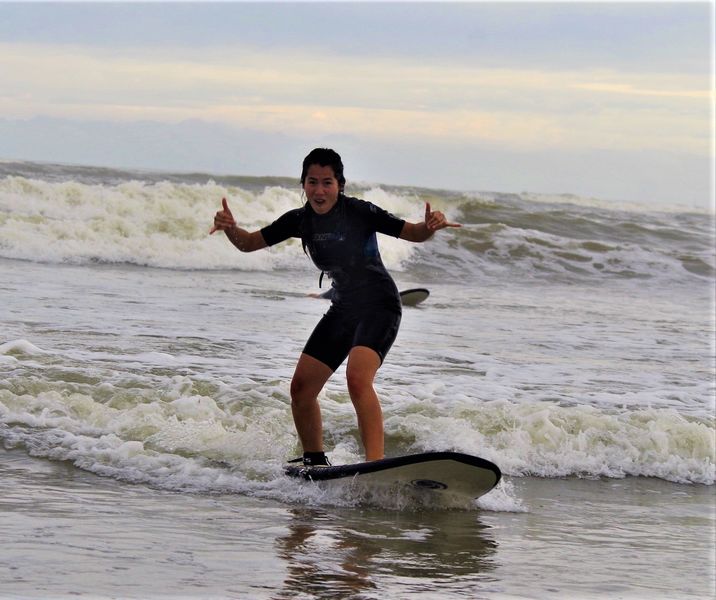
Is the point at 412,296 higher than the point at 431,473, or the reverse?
the point at 412,296

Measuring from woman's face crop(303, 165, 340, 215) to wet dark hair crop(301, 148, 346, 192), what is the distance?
0.02 metres

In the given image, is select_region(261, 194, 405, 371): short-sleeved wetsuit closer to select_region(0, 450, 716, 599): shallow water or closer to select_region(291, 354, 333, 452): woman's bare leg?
select_region(291, 354, 333, 452): woman's bare leg

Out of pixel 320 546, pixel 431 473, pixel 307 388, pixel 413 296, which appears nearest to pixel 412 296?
pixel 413 296

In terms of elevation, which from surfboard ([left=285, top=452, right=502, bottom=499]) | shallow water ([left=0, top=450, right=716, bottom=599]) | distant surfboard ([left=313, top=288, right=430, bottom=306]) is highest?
distant surfboard ([left=313, top=288, right=430, bottom=306])

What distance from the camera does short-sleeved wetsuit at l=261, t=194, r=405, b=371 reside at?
6473mm

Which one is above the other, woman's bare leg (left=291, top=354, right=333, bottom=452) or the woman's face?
the woman's face

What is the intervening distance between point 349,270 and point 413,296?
10.4 m

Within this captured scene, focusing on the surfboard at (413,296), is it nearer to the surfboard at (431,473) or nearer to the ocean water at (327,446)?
the ocean water at (327,446)

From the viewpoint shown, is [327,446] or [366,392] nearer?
[366,392]

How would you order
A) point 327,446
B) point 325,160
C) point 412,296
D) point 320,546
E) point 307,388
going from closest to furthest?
point 320,546 < point 325,160 < point 307,388 < point 327,446 < point 412,296

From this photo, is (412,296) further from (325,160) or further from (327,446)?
(325,160)

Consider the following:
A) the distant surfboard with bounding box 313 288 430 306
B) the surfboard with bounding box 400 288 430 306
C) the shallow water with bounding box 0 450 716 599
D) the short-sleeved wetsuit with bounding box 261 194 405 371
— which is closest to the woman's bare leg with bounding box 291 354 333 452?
the short-sleeved wetsuit with bounding box 261 194 405 371

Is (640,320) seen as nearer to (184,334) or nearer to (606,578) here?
(184,334)

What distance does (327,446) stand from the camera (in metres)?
8.07
